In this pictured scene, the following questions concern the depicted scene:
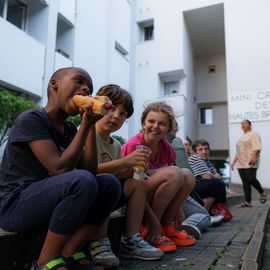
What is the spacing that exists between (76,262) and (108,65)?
13.6m

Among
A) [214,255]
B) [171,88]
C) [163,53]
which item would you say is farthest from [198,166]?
[171,88]

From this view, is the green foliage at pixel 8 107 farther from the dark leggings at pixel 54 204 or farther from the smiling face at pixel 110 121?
the dark leggings at pixel 54 204

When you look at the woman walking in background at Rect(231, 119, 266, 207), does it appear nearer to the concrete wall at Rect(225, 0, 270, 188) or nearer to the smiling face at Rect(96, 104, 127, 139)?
the smiling face at Rect(96, 104, 127, 139)

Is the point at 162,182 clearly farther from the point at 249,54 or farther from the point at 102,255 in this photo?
the point at 249,54

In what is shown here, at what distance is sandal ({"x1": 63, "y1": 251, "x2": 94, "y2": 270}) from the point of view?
5.93 ft

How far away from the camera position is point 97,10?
14336mm

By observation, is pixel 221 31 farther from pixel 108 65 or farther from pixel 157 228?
pixel 157 228

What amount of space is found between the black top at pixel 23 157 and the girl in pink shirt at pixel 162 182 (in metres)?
1.15

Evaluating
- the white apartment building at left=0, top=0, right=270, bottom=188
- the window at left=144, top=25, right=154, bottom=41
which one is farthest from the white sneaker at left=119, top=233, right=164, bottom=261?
the window at left=144, top=25, right=154, bottom=41

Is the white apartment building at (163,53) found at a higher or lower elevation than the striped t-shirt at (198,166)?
higher

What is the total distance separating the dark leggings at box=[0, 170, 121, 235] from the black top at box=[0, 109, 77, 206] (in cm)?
A: 8

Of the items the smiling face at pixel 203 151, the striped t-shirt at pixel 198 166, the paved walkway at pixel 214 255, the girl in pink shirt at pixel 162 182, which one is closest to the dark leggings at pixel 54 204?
the paved walkway at pixel 214 255

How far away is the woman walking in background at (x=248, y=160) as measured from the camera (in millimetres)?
7473

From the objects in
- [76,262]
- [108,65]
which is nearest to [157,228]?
[76,262]
